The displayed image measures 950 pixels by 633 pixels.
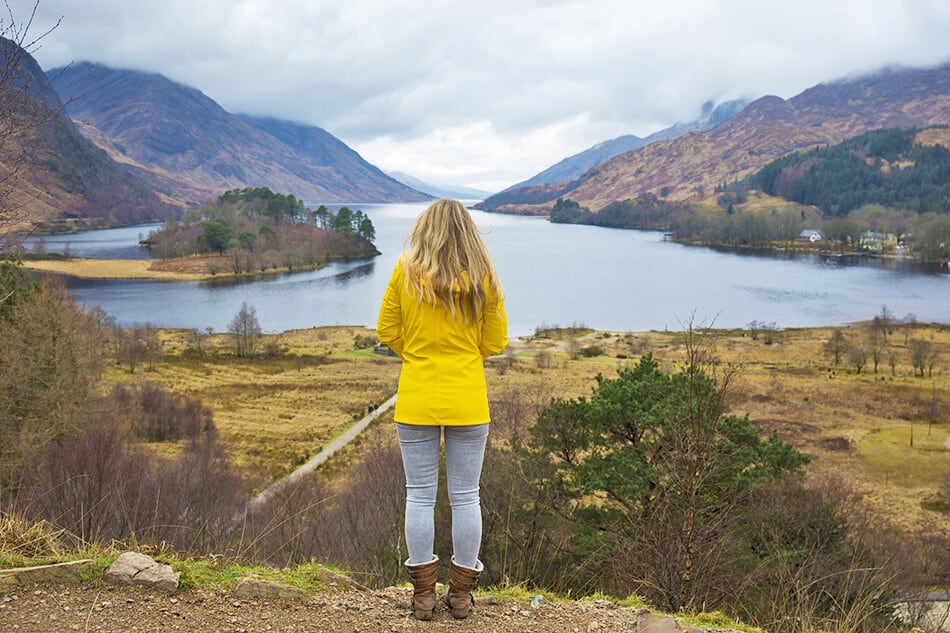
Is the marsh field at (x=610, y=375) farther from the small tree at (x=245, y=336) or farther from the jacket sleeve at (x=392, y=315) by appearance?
the jacket sleeve at (x=392, y=315)

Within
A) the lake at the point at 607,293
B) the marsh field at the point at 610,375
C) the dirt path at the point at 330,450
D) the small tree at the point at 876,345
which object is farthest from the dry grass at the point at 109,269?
the small tree at the point at 876,345

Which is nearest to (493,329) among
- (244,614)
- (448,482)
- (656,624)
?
(448,482)

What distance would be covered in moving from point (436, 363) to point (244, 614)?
1447 mm

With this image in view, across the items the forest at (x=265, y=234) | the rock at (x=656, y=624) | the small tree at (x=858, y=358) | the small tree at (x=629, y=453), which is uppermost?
the forest at (x=265, y=234)

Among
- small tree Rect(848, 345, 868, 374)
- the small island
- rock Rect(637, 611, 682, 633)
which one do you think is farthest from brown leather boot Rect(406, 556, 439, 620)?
the small island

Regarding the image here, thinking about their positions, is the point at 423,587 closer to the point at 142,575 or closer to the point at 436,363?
the point at 436,363

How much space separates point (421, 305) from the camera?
2965 mm

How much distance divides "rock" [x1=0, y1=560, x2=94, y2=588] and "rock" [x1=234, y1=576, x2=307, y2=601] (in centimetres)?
74

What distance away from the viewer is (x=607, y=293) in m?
70.0

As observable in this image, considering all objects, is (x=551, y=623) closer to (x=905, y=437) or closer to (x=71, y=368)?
(x=71, y=368)

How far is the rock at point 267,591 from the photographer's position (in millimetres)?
3131

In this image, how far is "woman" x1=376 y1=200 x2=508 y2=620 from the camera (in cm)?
293

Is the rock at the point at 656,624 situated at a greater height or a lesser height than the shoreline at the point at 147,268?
lesser

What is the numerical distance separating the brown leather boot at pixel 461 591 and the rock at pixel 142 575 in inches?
51.9
